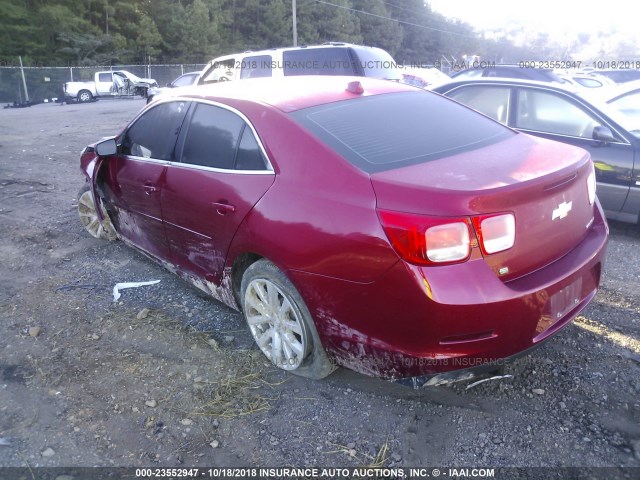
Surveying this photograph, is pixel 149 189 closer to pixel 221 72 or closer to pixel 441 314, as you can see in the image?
pixel 441 314

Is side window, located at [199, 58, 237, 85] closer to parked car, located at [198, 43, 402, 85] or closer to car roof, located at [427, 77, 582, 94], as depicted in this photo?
parked car, located at [198, 43, 402, 85]

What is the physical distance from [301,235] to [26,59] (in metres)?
40.4

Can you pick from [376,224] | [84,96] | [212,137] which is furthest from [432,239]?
[84,96]

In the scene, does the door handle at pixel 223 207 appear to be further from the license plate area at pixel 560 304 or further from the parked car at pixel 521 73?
the parked car at pixel 521 73

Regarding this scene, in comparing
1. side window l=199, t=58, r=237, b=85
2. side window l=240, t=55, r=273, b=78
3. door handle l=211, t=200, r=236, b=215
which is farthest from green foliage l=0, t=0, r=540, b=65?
door handle l=211, t=200, r=236, b=215

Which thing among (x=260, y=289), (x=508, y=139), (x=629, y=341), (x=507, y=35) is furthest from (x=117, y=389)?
(x=507, y=35)

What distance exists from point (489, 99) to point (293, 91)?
353cm

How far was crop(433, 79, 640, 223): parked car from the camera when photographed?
16.4ft

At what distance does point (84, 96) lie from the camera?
28.2 m

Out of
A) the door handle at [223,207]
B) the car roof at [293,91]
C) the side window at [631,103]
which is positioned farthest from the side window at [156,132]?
the side window at [631,103]

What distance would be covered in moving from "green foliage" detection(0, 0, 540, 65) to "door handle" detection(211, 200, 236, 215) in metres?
39.0

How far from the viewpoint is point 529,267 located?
95.8 inches

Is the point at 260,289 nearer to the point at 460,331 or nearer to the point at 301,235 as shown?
the point at 301,235

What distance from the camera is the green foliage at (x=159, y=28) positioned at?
1495 inches
